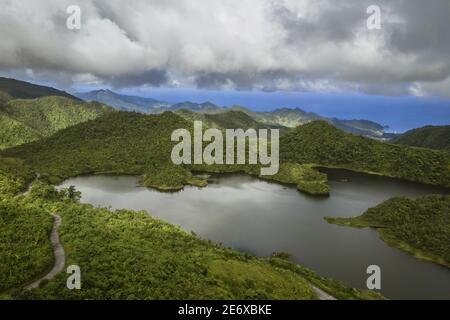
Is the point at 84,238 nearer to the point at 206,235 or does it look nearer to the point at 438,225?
the point at 206,235

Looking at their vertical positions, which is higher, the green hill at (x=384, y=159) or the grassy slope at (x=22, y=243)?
the green hill at (x=384, y=159)

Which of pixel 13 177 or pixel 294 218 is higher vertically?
pixel 13 177

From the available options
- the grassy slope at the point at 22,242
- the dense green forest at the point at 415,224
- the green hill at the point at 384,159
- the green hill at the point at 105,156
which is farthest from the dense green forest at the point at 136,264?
the green hill at the point at 384,159

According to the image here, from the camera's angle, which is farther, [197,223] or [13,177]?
[13,177]

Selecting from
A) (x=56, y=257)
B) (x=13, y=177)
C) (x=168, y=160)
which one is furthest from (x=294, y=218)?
(x=168, y=160)

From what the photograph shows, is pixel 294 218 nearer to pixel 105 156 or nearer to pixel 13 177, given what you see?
pixel 13 177

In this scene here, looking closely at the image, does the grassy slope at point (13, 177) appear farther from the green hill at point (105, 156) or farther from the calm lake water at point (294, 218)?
the calm lake water at point (294, 218)

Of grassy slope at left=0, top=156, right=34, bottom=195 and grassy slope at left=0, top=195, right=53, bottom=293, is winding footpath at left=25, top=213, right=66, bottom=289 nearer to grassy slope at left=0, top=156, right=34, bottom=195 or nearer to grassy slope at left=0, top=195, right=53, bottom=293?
grassy slope at left=0, top=195, right=53, bottom=293
